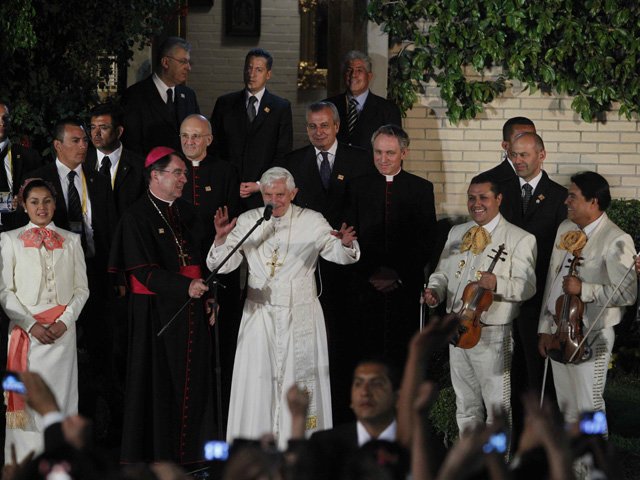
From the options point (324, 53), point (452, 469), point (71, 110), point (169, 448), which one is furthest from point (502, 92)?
point (452, 469)

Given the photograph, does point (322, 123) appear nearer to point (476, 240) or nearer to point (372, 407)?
point (476, 240)

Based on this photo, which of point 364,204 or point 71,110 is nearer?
point 364,204

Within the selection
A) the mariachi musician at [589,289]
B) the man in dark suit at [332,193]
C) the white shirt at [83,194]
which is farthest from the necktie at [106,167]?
the mariachi musician at [589,289]

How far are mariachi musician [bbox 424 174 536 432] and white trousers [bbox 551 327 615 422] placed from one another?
0.40 m

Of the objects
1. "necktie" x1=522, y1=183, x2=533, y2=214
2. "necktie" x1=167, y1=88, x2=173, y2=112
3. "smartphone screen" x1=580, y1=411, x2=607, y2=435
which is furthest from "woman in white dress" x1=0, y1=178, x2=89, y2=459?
"smartphone screen" x1=580, y1=411, x2=607, y2=435

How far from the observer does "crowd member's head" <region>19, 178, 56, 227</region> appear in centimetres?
841

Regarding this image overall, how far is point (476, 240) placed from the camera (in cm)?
833

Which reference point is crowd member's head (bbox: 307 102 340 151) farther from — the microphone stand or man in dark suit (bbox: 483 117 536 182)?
the microphone stand

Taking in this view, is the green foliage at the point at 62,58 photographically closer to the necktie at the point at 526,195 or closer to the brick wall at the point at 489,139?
the brick wall at the point at 489,139

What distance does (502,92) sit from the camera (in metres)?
11.9

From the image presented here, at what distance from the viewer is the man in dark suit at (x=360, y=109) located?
1037cm

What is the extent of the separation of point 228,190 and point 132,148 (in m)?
1.06

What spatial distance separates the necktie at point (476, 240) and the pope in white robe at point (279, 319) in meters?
0.69

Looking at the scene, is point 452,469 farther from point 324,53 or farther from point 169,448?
point 324,53
